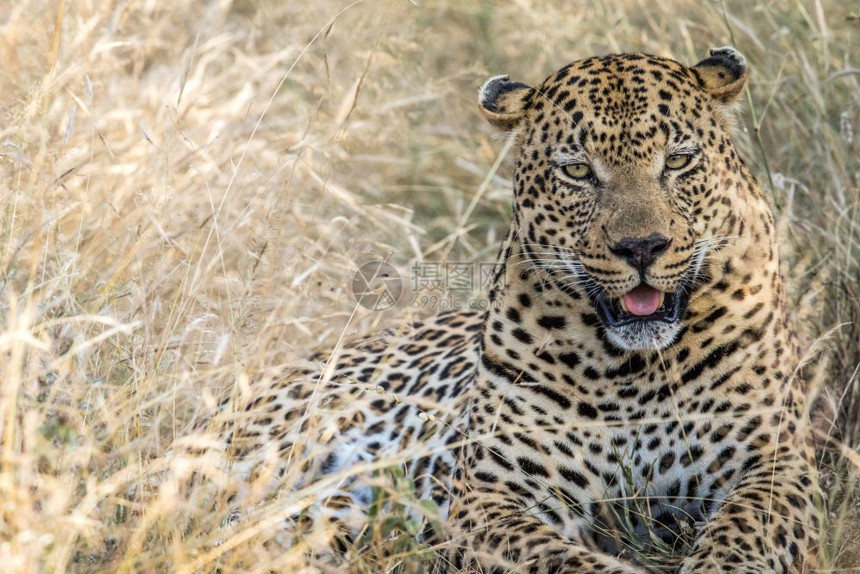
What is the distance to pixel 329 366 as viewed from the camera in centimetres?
458

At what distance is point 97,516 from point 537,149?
2316 millimetres

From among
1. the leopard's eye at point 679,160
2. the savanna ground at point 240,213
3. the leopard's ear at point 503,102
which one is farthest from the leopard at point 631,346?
the savanna ground at point 240,213

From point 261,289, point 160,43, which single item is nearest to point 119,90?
point 160,43

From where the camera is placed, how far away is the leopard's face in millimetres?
4840

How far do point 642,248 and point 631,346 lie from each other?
16.3 inches

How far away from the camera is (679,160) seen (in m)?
5.02

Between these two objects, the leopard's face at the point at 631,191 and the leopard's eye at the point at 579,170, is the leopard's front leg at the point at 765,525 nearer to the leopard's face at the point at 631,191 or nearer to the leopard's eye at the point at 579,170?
the leopard's face at the point at 631,191

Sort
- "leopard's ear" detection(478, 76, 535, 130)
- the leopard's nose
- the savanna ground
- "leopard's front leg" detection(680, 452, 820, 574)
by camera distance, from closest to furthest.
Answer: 1. the savanna ground
2. "leopard's front leg" detection(680, 452, 820, 574)
3. the leopard's nose
4. "leopard's ear" detection(478, 76, 535, 130)

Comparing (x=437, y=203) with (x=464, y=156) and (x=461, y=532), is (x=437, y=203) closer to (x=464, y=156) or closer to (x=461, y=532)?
(x=464, y=156)

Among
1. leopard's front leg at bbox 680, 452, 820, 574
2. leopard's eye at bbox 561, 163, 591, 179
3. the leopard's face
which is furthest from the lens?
leopard's eye at bbox 561, 163, 591, 179

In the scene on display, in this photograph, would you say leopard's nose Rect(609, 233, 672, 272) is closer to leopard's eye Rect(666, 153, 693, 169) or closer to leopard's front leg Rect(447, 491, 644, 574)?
leopard's eye Rect(666, 153, 693, 169)

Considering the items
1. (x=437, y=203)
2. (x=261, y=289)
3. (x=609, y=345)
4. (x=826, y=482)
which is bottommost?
(x=437, y=203)

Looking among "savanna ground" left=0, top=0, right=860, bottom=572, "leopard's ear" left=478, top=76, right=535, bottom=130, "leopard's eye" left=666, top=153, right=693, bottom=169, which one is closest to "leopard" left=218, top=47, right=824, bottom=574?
"leopard's eye" left=666, top=153, right=693, bottom=169

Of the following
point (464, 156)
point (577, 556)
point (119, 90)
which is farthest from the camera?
point (464, 156)
